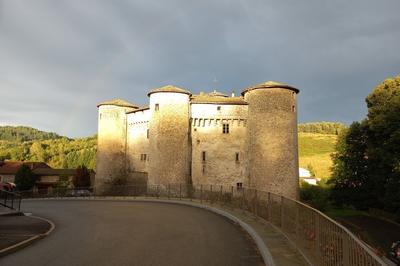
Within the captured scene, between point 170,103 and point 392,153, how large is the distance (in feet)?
73.1

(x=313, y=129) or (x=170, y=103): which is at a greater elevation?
(x=313, y=129)

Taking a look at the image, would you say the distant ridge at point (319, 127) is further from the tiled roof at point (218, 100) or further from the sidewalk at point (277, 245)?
the sidewalk at point (277, 245)

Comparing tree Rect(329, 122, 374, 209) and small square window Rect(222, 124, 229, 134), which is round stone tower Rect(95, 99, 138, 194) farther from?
tree Rect(329, 122, 374, 209)

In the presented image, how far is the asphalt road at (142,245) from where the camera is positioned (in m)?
8.98

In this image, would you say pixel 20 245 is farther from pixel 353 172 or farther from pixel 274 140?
pixel 353 172

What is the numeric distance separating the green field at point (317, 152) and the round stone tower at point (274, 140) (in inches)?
2045

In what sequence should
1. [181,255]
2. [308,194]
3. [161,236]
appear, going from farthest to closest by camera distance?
1. [308,194]
2. [161,236]
3. [181,255]

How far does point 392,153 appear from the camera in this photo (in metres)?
33.8

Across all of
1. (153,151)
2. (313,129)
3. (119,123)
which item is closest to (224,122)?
(153,151)

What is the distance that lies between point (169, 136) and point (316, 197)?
24138 mm

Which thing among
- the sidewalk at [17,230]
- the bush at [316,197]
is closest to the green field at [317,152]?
the bush at [316,197]

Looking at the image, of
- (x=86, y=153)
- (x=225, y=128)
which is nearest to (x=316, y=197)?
(x=225, y=128)

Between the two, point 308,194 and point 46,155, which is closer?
point 308,194

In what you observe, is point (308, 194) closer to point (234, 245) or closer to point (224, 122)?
point (224, 122)
